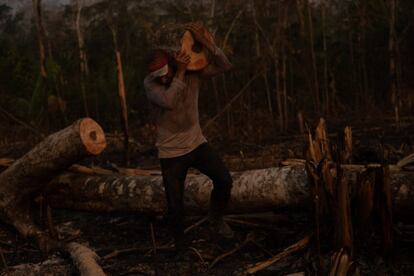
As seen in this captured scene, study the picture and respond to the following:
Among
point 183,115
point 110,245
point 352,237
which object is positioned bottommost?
point 110,245

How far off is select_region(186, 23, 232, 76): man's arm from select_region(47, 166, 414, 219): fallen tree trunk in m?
1.04

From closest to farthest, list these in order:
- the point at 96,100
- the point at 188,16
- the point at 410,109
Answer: the point at 410,109 < the point at 96,100 < the point at 188,16

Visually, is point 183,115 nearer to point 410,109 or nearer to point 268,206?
point 268,206

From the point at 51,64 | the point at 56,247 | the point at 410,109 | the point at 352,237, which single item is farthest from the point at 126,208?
the point at 410,109

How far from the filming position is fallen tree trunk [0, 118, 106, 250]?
16.3ft

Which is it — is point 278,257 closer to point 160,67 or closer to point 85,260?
point 85,260

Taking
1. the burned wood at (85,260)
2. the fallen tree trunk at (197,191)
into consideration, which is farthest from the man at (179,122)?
the burned wood at (85,260)

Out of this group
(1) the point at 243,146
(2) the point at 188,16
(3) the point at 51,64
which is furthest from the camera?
(2) the point at 188,16

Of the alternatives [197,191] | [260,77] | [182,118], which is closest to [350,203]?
[182,118]

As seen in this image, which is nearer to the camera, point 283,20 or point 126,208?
point 126,208

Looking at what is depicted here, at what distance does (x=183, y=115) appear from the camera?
394 cm

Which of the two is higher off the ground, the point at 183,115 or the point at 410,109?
the point at 183,115

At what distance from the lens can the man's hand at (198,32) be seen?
12.7ft

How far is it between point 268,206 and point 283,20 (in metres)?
10.5
